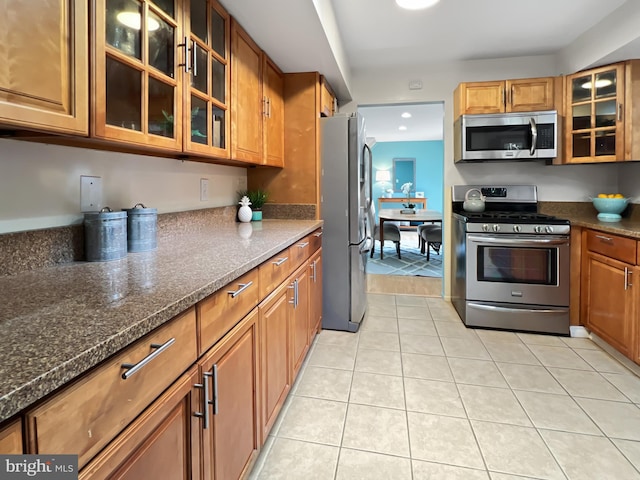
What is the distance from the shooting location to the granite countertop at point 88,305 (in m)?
0.52

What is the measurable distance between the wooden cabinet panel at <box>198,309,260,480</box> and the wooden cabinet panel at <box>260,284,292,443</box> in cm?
8

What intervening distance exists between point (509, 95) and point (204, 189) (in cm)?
266

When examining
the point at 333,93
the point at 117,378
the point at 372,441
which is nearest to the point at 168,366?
the point at 117,378

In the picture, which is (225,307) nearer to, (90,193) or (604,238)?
(90,193)

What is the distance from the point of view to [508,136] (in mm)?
3145

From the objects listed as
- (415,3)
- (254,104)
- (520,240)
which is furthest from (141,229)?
(520,240)

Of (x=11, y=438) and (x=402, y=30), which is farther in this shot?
(x=402, y=30)

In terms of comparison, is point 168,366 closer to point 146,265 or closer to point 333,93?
point 146,265

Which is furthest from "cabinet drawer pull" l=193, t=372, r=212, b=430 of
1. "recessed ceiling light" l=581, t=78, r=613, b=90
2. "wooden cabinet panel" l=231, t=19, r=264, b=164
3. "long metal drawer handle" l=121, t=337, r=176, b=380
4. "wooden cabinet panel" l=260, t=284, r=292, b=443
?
"recessed ceiling light" l=581, t=78, r=613, b=90

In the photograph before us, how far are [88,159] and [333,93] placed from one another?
259 cm

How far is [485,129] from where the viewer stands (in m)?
3.18

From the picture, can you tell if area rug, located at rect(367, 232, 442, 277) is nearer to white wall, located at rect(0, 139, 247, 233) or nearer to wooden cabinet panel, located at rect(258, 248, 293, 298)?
wooden cabinet panel, located at rect(258, 248, 293, 298)

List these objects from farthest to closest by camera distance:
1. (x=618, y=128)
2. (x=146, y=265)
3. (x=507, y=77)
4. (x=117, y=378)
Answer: (x=507, y=77), (x=618, y=128), (x=146, y=265), (x=117, y=378)

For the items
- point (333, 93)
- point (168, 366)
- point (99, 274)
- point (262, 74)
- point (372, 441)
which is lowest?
point (372, 441)
